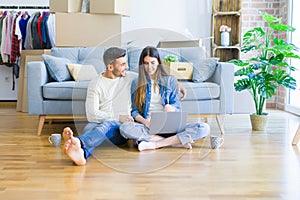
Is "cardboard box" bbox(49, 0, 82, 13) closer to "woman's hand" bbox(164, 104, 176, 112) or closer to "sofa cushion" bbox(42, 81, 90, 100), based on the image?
"sofa cushion" bbox(42, 81, 90, 100)

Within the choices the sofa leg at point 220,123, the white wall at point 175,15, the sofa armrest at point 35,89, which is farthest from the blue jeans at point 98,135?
the white wall at point 175,15

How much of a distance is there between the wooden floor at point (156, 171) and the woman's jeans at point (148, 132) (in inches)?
3.5

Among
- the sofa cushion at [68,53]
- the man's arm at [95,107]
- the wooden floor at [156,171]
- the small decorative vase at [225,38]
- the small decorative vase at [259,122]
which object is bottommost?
the wooden floor at [156,171]

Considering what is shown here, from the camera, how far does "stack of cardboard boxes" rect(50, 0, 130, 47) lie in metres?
4.03

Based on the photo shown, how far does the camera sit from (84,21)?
4.05 meters

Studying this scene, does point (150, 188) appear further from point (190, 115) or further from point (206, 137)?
point (206, 137)

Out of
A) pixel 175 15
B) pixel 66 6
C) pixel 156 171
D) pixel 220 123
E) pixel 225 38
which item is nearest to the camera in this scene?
pixel 156 171

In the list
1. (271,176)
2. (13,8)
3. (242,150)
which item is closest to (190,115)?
(242,150)

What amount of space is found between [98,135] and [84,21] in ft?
6.01

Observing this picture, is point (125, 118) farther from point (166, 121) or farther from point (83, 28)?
point (83, 28)

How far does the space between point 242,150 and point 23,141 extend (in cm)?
148

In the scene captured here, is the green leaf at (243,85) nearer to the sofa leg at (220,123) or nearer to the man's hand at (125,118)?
the sofa leg at (220,123)

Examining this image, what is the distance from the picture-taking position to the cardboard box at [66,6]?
4.00 m

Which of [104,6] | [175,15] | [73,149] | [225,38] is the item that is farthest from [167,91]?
[175,15]
